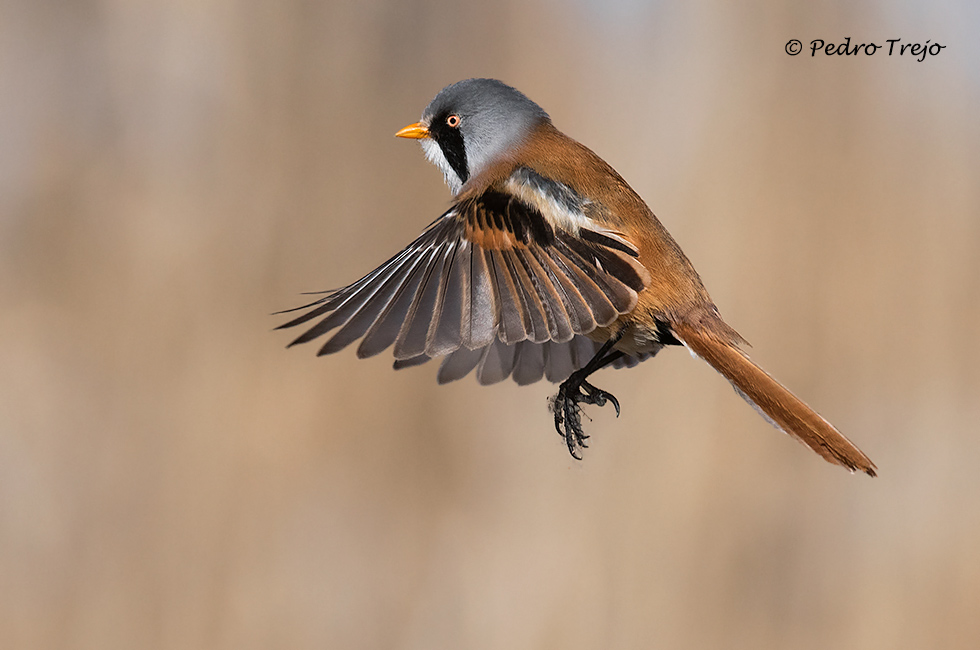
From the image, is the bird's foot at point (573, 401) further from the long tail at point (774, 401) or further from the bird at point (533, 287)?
the long tail at point (774, 401)

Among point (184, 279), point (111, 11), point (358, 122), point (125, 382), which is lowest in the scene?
point (125, 382)

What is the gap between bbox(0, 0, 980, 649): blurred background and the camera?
3.15 m

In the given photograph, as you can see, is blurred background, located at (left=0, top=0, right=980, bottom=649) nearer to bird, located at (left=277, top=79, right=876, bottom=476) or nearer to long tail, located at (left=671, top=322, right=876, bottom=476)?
bird, located at (left=277, top=79, right=876, bottom=476)

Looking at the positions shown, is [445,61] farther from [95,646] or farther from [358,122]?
[95,646]

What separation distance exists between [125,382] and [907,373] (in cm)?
289

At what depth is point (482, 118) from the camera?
1.81 metres

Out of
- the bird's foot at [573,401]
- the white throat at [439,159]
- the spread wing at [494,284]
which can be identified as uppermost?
the white throat at [439,159]

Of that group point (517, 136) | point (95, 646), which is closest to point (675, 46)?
point (517, 136)

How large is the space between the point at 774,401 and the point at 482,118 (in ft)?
2.62

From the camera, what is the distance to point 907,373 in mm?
3574

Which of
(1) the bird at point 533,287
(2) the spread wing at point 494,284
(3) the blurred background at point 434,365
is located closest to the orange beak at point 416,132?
(1) the bird at point 533,287

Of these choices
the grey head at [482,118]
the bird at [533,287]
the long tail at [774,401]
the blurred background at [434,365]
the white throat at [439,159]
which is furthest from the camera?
the blurred background at [434,365]

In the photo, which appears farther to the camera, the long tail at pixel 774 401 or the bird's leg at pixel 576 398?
the bird's leg at pixel 576 398

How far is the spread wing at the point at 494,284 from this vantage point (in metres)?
1.35
